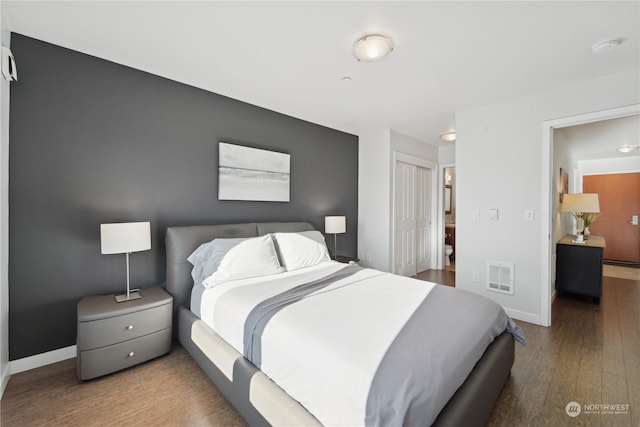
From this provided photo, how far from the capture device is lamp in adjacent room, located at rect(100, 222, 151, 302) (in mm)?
2061

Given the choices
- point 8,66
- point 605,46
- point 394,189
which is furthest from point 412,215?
point 8,66

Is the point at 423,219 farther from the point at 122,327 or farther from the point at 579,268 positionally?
the point at 122,327

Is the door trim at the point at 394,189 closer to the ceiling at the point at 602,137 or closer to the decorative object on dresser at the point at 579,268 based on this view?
the ceiling at the point at 602,137

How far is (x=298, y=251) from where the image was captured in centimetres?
284

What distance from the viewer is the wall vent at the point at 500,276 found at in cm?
318

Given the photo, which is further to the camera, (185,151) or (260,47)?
(185,151)

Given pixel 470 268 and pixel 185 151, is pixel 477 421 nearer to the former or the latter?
pixel 470 268

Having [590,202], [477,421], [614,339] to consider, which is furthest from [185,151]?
[590,202]

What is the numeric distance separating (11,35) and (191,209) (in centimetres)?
181

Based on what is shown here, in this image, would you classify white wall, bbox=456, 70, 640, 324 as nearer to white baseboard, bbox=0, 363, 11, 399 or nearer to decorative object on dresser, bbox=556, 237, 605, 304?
decorative object on dresser, bbox=556, 237, 605, 304

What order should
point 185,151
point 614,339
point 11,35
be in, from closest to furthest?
1. point 11,35
2. point 614,339
3. point 185,151

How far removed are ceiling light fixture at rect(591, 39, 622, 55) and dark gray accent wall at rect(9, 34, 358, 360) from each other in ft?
11.0

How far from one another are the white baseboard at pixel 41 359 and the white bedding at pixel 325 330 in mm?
1022

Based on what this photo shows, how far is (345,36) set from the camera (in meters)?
2.04
